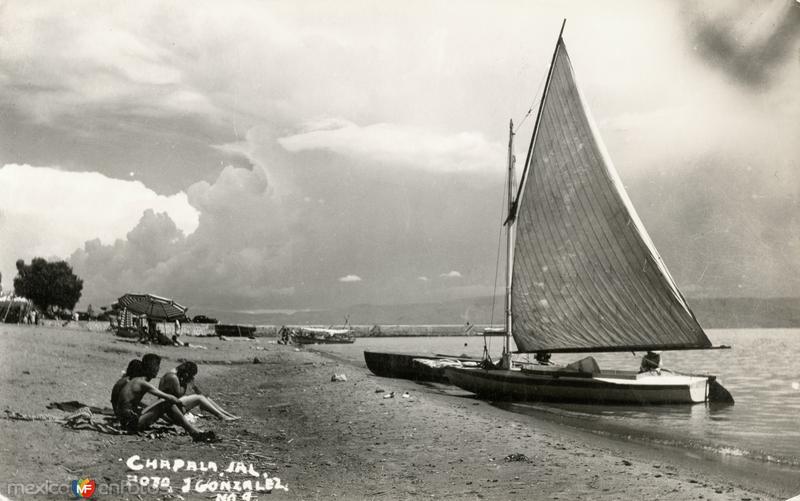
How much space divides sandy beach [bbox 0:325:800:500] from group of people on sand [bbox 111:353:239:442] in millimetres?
176

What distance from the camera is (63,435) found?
18.8 ft

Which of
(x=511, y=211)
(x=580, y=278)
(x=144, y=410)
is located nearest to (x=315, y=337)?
(x=511, y=211)

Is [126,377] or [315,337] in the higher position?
[126,377]

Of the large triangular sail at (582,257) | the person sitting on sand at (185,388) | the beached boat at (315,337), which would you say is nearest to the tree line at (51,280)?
the person sitting on sand at (185,388)

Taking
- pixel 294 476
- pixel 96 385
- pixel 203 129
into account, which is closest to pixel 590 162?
pixel 203 129

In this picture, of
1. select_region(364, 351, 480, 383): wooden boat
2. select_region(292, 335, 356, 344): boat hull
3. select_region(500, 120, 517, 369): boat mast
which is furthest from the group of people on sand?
select_region(292, 335, 356, 344): boat hull

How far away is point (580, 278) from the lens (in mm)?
10812

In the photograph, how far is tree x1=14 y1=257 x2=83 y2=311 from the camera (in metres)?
7.09

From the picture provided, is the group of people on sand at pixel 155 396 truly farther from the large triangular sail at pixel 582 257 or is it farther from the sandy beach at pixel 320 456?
the large triangular sail at pixel 582 257

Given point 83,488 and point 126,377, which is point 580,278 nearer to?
point 126,377

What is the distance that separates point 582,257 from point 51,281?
8533 millimetres

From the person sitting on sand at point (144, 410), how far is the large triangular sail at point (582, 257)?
7.29 m

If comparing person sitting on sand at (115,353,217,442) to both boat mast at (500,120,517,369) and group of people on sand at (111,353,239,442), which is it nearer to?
group of people on sand at (111,353,239,442)

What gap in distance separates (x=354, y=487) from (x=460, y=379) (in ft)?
28.5
